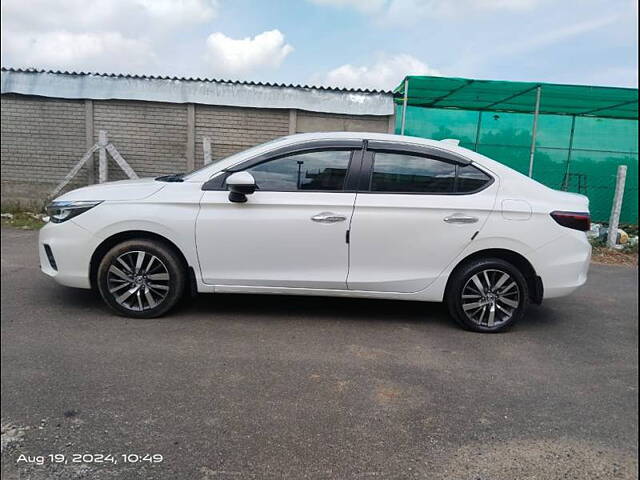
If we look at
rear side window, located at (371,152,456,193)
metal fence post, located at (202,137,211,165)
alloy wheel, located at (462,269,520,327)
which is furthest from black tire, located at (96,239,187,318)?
metal fence post, located at (202,137,211,165)

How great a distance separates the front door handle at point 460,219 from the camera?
3.81 meters

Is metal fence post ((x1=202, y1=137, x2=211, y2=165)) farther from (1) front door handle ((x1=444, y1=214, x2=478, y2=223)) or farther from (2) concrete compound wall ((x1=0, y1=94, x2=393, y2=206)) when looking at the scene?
(1) front door handle ((x1=444, y1=214, x2=478, y2=223))

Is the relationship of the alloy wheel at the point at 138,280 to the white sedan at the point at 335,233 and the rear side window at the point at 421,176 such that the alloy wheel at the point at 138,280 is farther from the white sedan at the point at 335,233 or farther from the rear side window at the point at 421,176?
the rear side window at the point at 421,176

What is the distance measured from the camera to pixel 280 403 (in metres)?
2.71

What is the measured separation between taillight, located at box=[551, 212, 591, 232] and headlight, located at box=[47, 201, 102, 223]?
376cm

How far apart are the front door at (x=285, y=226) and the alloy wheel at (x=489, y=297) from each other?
106 centimetres

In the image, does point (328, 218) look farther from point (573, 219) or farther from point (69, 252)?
point (69, 252)

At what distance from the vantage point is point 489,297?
12.8ft

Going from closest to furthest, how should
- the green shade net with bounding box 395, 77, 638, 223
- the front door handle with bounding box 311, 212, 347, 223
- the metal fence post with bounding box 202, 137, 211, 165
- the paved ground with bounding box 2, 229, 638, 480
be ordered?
the paved ground with bounding box 2, 229, 638, 480 → the front door handle with bounding box 311, 212, 347, 223 → the metal fence post with bounding box 202, 137, 211, 165 → the green shade net with bounding box 395, 77, 638, 223

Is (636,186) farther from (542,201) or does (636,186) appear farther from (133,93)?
(133,93)

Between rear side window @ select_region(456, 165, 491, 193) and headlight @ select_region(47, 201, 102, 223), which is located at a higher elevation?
rear side window @ select_region(456, 165, 491, 193)

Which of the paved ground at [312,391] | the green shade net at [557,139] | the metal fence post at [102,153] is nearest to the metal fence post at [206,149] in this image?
the metal fence post at [102,153]

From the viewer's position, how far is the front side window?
3.86m

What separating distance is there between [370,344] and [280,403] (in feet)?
3.67
